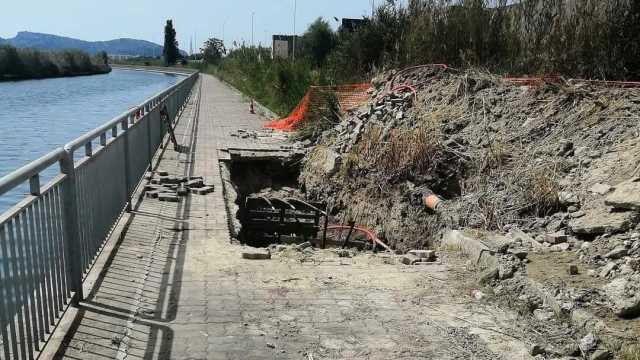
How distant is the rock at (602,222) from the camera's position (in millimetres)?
5262

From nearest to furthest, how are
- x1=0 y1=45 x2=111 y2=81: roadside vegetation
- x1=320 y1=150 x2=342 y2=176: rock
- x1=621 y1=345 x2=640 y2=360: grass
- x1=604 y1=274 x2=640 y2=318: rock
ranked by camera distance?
x1=621 y1=345 x2=640 y2=360: grass < x1=604 y1=274 x2=640 y2=318: rock < x1=320 y1=150 x2=342 y2=176: rock < x1=0 y1=45 x2=111 y2=81: roadside vegetation

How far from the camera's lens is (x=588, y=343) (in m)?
3.91

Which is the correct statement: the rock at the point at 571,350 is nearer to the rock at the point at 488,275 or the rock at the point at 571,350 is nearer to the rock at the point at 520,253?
the rock at the point at 488,275

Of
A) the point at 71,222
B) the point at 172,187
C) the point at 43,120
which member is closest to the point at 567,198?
the point at 71,222

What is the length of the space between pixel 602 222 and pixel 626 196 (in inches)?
12.9

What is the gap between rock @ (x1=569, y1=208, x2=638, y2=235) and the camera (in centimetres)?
526

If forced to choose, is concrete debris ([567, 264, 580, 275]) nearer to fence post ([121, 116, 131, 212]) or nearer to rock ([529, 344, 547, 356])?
rock ([529, 344, 547, 356])

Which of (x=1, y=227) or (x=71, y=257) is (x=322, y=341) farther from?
(x=1, y=227)

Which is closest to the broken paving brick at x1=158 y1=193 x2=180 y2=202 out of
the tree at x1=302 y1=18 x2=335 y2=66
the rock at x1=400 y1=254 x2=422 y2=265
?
the rock at x1=400 y1=254 x2=422 y2=265

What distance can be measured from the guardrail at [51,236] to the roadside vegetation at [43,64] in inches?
2662

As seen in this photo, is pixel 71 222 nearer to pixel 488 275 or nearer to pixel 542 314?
pixel 488 275

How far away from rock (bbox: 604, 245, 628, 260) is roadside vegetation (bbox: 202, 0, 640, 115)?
4903mm

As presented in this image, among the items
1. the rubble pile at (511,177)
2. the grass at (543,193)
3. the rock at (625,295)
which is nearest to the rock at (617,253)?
the rubble pile at (511,177)

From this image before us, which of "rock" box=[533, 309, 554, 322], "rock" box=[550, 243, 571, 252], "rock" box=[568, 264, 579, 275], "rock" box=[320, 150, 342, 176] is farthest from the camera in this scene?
"rock" box=[320, 150, 342, 176]
